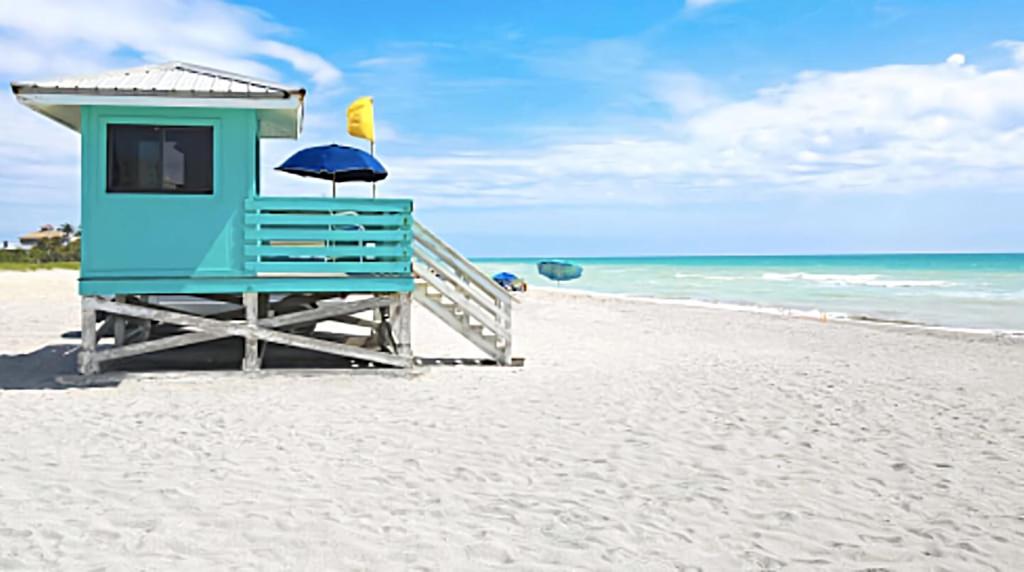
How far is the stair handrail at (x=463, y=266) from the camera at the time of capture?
10453mm

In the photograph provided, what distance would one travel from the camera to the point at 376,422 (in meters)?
7.27

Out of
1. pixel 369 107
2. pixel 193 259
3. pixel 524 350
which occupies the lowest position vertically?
pixel 524 350

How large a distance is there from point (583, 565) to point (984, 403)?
681 centimetres

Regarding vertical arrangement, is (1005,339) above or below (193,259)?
below

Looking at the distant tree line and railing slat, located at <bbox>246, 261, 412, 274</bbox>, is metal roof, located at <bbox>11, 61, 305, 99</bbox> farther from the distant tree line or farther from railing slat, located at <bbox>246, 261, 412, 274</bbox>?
the distant tree line

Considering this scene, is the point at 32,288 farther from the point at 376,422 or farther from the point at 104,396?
the point at 376,422

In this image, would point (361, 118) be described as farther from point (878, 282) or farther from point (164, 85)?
point (878, 282)

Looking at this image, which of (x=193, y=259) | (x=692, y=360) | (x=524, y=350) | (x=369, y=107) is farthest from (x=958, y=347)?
(x=193, y=259)

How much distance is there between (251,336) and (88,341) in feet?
5.89

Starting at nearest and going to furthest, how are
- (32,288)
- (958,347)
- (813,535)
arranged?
(813,535) < (958,347) < (32,288)

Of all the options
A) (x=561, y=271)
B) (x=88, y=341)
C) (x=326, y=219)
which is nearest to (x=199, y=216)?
(x=326, y=219)

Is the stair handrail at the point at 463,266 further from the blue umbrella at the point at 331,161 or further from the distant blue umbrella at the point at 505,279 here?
the distant blue umbrella at the point at 505,279

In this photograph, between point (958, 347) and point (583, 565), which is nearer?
point (583, 565)

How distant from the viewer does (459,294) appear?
35.3ft
